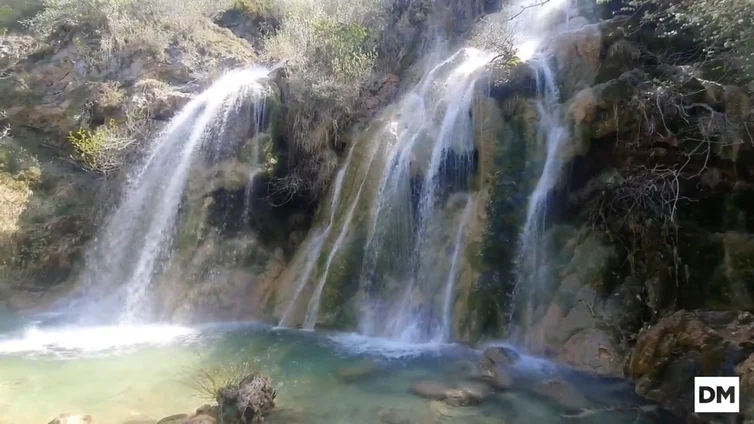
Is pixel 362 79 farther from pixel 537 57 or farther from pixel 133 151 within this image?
pixel 133 151

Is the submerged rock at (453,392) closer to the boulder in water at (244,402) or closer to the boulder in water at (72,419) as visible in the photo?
the boulder in water at (244,402)

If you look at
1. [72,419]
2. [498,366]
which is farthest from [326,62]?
[72,419]

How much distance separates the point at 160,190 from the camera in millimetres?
12430

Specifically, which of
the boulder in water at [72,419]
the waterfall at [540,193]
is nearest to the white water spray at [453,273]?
Answer: the waterfall at [540,193]

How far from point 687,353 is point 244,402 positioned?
511 centimetres

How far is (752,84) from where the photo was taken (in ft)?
24.2

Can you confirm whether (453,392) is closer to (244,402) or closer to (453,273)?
(244,402)

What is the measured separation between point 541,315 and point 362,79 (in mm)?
7044

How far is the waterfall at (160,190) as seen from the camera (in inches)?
465

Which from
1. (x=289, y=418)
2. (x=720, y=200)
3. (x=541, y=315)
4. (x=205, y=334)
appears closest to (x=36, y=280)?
(x=205, y=334)

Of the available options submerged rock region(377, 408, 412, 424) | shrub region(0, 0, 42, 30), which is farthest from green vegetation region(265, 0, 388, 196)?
shrub region(0, 0, 42, 30)

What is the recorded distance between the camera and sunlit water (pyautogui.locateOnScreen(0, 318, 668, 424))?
6.37 m

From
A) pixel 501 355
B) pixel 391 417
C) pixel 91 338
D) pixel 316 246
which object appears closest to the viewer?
pixel 391 417

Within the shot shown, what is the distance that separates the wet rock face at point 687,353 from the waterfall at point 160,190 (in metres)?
8.67
